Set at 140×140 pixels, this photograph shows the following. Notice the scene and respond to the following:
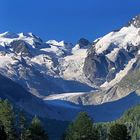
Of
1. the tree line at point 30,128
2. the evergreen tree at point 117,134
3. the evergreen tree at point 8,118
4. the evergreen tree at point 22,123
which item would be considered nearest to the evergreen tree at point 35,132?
the tree line at point 30,128

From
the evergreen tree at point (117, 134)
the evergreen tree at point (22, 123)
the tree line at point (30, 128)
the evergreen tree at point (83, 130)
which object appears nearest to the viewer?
the tree line at point (30, 128)

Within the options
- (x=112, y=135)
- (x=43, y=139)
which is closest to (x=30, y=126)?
(x=43, y=139)

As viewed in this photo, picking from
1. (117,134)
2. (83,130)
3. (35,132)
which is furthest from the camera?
(117,134)

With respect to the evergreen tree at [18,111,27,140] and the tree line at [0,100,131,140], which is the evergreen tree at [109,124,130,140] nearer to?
the tree line at [0,100,131,140]

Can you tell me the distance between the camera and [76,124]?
118 metres

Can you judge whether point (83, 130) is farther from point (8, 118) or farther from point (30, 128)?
point (8, 118)

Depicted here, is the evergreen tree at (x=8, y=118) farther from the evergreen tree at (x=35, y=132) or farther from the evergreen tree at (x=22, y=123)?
the evergreen tree at (x=22, y=123)

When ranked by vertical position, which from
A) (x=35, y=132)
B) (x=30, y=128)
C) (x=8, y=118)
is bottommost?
(x=35, y=132)

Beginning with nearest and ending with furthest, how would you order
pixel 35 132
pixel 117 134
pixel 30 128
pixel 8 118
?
pixel 8 118 → pixel 35 132 → pixel 30 128 → pixel 117 134

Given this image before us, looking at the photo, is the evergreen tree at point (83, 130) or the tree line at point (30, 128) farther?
the evergreen tree at point (83, 130)

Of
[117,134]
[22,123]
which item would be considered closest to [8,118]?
[22,123]

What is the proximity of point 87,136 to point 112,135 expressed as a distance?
24.3 ft

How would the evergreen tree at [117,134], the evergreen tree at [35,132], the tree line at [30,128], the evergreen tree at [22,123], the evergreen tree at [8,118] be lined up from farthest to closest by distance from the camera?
1. the evergreen tree at [117,134]
2. the evergreen tree at [22,123]
3. the evergreen tree at [35,132]
4. the tree line at [30,128]
5. the evergreen tree at [8,118]

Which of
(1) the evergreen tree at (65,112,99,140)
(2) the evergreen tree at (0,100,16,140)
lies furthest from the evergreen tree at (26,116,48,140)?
(1) the evergreen tree at (65,112,99,140)
